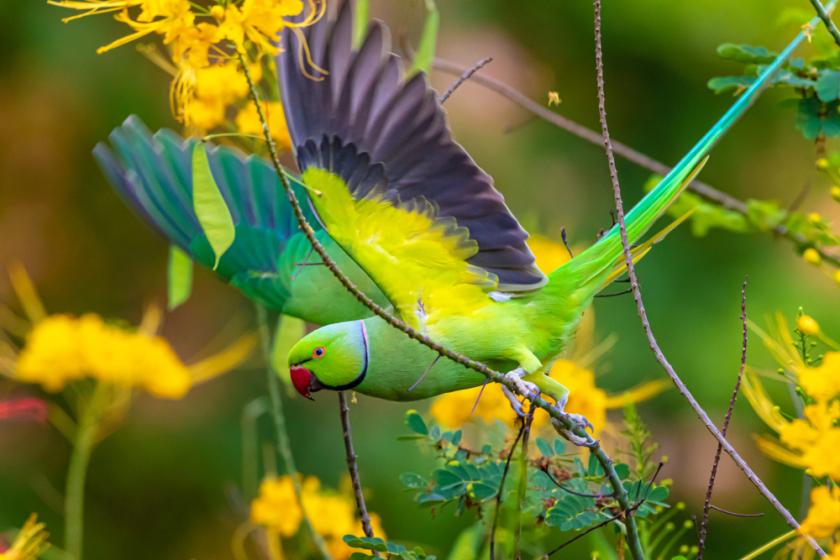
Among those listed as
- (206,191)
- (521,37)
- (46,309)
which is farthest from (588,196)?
(206,191)

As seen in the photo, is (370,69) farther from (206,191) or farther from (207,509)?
(207,509)

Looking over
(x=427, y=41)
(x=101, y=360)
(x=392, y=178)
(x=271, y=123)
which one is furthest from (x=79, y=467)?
(x=427, y=41)

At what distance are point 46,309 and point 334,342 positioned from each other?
2.14 meters

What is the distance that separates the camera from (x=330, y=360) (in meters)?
1.16

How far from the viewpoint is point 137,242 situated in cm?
319

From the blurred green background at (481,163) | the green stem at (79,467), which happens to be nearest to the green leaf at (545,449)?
the green stem at (79,467)

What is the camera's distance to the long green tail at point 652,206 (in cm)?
109

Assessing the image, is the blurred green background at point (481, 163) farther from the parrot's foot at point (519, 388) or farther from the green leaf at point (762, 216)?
the parrot's foot at point (519, 388)

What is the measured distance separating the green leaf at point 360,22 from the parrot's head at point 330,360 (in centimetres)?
30

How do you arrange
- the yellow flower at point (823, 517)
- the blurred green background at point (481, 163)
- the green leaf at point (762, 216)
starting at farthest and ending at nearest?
the blurred green background at point (481, 163), the green leaf at point (762, 216), the yellow flower at point (823, 517)

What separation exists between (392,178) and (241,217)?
1.52 feet

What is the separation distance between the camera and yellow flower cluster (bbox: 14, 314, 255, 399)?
1.58 meters

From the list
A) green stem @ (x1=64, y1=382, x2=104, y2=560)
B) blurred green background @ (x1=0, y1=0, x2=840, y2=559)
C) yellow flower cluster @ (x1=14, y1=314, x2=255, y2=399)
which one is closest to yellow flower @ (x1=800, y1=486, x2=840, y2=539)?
green stem @ (x1=64, y1=382, x2=104, y2=560)

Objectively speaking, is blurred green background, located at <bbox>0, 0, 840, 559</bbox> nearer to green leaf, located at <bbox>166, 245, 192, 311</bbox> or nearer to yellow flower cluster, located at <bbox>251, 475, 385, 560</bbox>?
yellow flower cluster, located at <bbox>251, 475, 385, 560</bbox>
